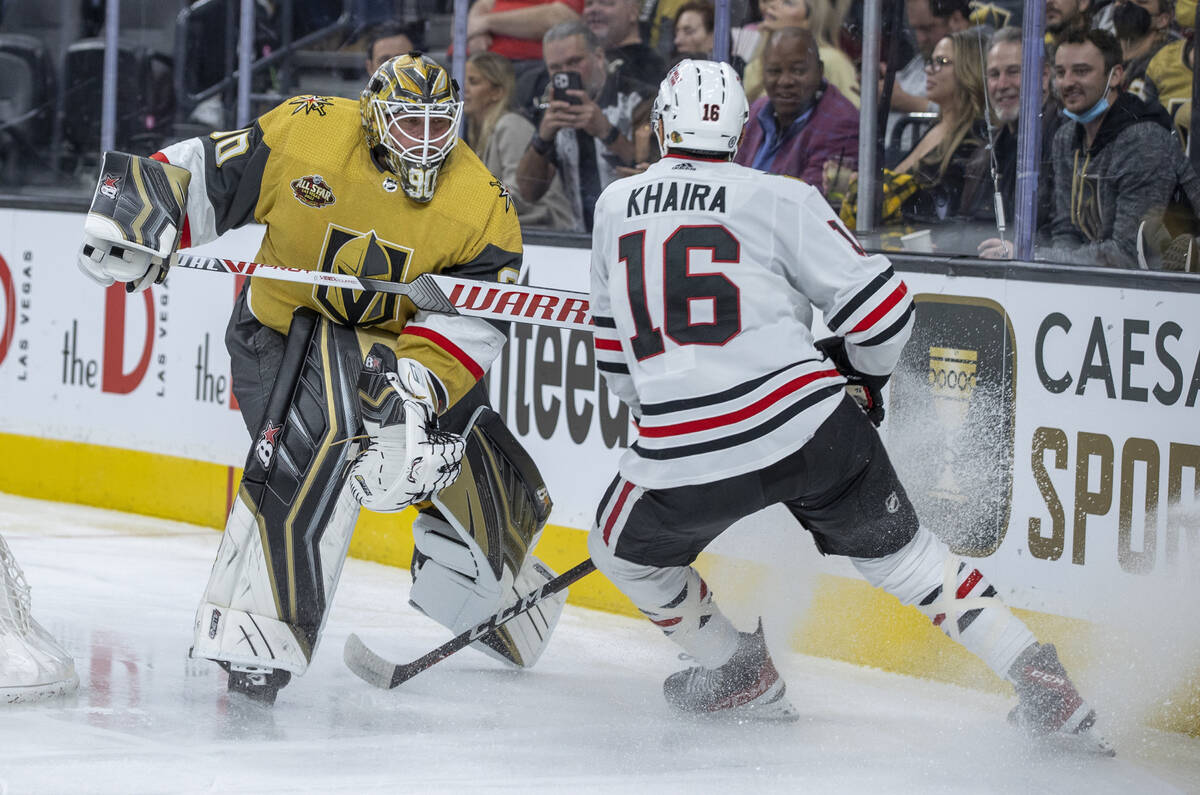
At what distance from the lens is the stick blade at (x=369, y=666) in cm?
332

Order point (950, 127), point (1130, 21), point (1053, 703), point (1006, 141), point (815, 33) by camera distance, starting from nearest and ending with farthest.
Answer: point (1053, 703), point (1130, 21), point (1006, 141), point (950, 127), point (815, 33)

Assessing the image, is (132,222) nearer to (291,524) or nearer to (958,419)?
(291,524)

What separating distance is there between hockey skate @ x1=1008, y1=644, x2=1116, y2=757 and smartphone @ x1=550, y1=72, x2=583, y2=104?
2178 mm

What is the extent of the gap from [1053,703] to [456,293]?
1.27 m

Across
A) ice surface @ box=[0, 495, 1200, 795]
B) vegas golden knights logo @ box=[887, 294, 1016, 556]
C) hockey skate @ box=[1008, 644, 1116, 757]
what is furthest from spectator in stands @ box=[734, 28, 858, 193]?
hockey skate @ box=[1008, 644, 1116, 757]

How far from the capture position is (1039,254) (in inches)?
140

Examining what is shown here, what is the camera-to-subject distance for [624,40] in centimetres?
434

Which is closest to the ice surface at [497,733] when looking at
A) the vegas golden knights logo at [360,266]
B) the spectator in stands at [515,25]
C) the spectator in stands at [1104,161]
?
the vegas golden knights logo at [360,266]

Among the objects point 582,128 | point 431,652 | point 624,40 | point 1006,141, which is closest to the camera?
point 431,652

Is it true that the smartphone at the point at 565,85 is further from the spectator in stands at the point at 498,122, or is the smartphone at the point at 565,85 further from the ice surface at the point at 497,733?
the ice surface at the point at 497,733

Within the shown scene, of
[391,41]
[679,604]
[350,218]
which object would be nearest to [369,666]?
[679,604]

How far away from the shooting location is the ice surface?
2.70m

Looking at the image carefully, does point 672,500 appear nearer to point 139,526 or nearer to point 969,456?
point 969,456

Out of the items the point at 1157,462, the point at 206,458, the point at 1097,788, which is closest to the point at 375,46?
the point at 206,458
